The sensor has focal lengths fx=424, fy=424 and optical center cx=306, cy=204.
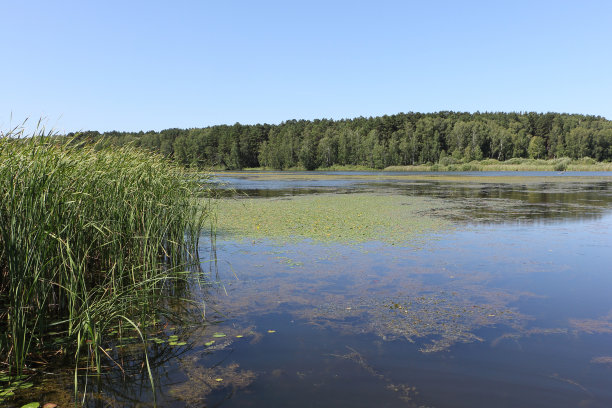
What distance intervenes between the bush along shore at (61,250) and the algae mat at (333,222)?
5.16m

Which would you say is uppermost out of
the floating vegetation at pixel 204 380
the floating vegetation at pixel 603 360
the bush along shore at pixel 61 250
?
the bush along shore at pixel 61 250

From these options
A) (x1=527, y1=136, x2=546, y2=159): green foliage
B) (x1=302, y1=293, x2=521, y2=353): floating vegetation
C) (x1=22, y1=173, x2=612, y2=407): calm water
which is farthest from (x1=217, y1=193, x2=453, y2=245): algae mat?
(x1=527, y1=136, x2=546, y2=159): green foliage

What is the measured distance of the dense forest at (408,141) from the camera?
10294 cm

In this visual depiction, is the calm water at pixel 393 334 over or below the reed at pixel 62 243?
below

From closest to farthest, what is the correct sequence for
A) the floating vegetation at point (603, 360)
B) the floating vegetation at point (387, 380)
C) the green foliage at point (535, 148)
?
the floating vegetation at point (387, 380) → the floating vegetation at point (603, 360) → the green foliage at point (535, 148)

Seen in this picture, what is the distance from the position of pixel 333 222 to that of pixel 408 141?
9895 centimetres

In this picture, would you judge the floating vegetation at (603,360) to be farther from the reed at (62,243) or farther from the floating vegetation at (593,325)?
the reed at (62,243)

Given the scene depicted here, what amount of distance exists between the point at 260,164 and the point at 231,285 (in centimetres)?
11393

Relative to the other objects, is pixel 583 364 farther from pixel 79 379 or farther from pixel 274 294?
pixel 79 379

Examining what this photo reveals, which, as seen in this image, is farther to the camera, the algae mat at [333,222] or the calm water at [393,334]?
the algae mat at [333,222]

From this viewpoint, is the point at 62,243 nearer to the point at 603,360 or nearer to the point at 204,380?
the point at 204,380

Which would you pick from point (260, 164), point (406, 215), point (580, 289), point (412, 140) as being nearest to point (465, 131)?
point (412, 140)

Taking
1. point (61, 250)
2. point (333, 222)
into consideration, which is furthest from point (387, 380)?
point (333, 222)

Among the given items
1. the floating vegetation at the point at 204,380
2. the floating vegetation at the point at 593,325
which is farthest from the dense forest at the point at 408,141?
the floating vegetation at the point at 204,380
